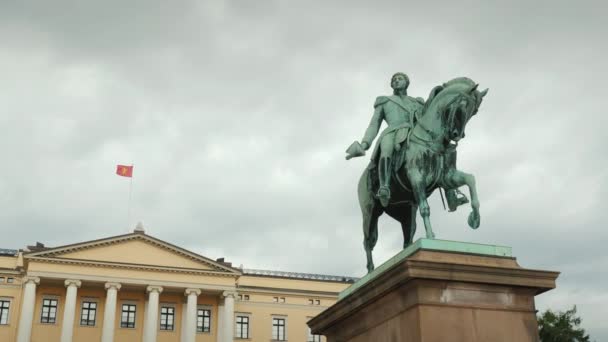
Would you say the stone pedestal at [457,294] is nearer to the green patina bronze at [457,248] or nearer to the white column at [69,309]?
the green patina bronze at [457,248]

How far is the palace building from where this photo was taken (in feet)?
175

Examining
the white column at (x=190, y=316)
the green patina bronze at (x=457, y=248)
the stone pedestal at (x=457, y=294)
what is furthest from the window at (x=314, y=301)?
the green patina bronze at (x=457, y=248)

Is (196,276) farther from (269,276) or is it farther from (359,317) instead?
(359,317)

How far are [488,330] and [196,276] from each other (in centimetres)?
5116

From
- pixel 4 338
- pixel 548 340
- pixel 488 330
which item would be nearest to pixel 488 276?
pixel 488 330

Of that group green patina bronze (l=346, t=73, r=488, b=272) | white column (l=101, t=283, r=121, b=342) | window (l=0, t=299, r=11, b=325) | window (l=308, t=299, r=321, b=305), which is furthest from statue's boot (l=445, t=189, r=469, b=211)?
window (l=308, t=299, r=321, b=305)

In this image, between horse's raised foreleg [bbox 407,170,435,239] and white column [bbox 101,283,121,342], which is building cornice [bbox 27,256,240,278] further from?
horse's raised foreleg [bbox 407,170,435,239]

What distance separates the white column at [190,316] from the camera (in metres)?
54.6

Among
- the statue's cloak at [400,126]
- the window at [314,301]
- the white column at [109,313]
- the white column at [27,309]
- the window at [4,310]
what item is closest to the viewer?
the statue's cloak at [400,126]

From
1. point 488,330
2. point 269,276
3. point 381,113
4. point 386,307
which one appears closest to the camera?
point 488,330

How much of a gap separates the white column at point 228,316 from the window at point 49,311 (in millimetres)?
12534

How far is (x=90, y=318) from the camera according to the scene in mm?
54969

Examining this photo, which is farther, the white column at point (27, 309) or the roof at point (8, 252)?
the roof at point (8, 252)

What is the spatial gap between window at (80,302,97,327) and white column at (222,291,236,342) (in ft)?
32.0
